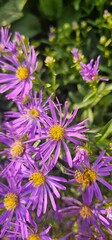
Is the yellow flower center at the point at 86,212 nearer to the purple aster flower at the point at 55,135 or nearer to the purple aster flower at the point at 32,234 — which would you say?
the purple aster flower at the point at 32,234

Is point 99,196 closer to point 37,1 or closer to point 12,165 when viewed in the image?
point 12,165

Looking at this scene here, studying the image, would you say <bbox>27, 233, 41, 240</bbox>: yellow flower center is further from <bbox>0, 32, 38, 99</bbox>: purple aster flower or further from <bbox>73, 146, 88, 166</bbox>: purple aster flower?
<bbox>0, 32, 38, 99</bbox>: purple aster flower

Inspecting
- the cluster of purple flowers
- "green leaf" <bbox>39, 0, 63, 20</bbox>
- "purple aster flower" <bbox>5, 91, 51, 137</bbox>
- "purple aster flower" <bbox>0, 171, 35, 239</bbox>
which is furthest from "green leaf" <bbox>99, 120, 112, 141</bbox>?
"green leaf" <bbox>39, 0, 63, 20</bbox>

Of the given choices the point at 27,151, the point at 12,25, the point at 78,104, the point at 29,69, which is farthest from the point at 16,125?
the point at 12,25

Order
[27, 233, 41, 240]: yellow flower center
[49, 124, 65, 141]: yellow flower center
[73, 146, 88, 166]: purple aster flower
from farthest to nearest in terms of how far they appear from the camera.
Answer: [27, 233, 41, 240]: yellow flower center
[49, 124, 65, 141]: yellow flower center
[73, 146, 88, 166]: purple aster flower

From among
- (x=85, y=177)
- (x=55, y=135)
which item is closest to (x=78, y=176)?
(x=85, y=177)
